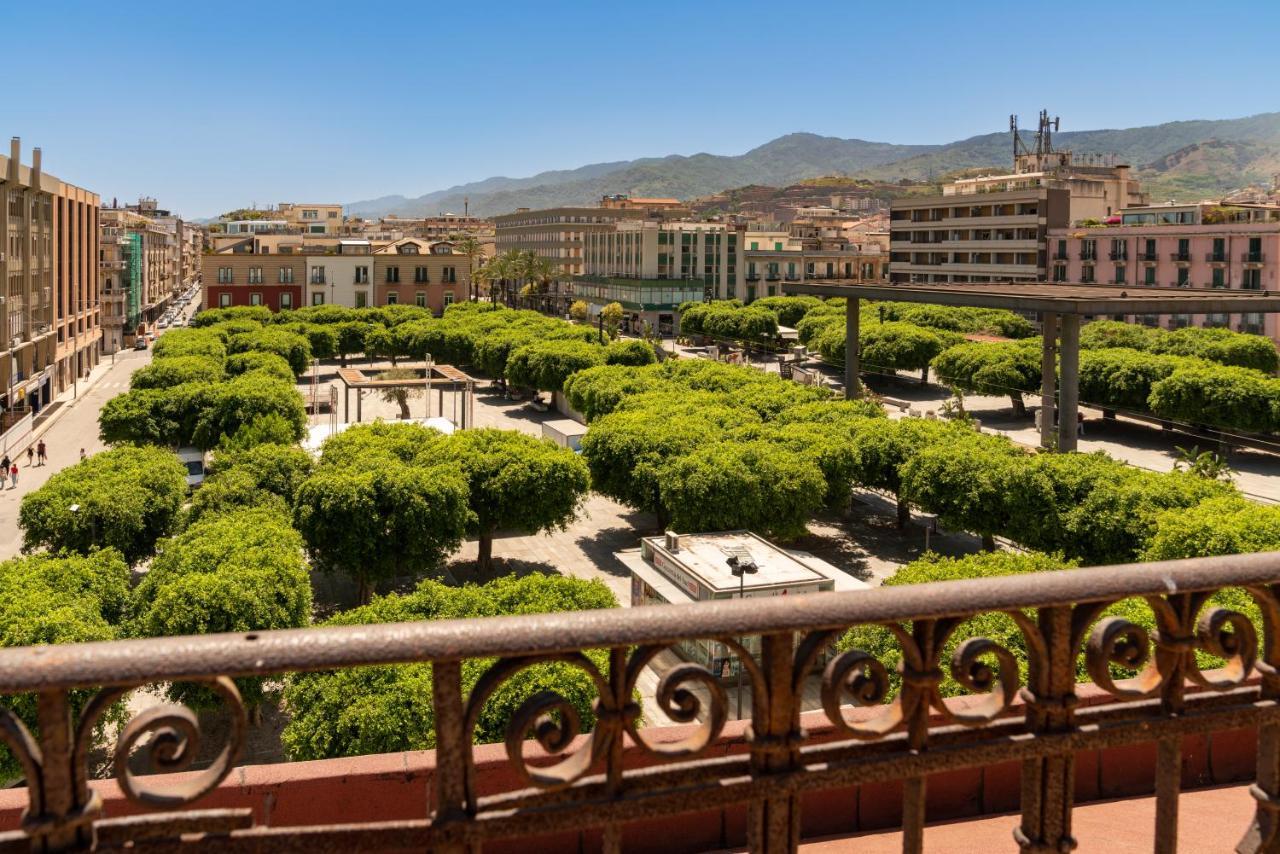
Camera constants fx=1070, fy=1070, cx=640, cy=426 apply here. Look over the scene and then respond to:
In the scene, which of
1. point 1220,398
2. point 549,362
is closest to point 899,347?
point 549,362

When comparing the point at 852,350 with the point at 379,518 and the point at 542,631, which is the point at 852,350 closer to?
the point at 379,518

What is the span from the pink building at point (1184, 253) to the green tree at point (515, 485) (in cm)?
5583

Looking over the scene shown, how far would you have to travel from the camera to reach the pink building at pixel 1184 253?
6862 cm

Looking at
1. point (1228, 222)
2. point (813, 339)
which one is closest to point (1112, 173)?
point (1228, 222)

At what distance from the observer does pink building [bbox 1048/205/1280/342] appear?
2702 inches

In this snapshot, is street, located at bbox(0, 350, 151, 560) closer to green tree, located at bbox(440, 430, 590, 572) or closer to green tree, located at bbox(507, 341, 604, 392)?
green tree, located at bbox(440, 430, 590, 572)

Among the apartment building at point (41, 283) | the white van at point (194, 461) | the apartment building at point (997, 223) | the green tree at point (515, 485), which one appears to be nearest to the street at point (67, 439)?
the apartment building at point (41, 283)

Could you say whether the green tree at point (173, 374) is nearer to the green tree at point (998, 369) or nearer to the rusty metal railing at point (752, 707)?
the green tree at point (998, 369)

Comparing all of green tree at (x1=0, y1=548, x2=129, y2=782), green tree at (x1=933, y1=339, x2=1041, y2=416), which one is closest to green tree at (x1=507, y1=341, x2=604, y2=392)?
green tree at (x1=933, y1=339, x2=1041, y2=416)

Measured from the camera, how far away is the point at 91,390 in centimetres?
6694

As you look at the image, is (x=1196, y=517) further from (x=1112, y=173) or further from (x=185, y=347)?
(x=1112, y=173)

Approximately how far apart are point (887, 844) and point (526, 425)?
52.5 meters

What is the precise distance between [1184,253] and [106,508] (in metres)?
71.6

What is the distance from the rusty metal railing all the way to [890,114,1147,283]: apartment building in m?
92.2
